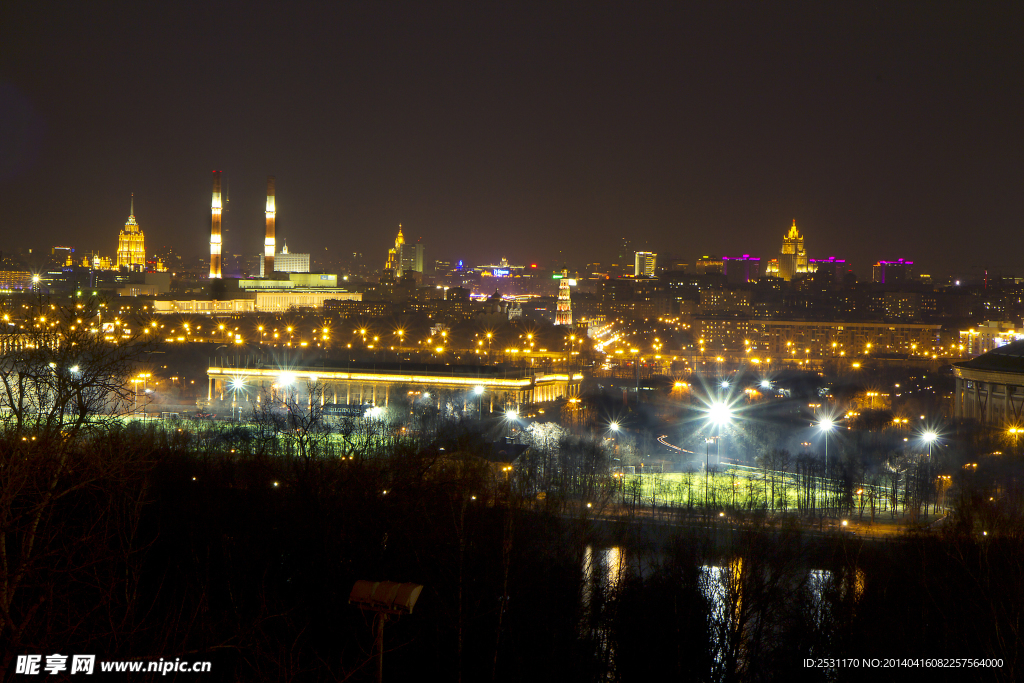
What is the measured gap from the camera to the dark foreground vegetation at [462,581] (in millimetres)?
5504

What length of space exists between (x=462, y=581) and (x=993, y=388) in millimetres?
16524

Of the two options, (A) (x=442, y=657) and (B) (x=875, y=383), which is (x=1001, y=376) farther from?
(A) (x=442, y=657)

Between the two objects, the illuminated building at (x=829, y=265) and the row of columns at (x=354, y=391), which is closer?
the row of columns at (x=354, y=391)

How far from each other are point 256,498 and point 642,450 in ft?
27.5

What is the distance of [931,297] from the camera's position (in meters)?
66.6

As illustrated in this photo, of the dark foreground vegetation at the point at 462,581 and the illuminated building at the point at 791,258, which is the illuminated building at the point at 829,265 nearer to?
the illuminated building at the point at 791,258

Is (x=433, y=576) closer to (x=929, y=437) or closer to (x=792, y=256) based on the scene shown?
(x=929, y=437)

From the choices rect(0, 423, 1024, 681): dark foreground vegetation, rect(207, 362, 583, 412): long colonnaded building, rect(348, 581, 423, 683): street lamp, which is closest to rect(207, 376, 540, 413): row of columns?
rect(207, 362, 583, 412): long colonnaded building

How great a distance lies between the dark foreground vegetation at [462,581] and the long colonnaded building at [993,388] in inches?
417

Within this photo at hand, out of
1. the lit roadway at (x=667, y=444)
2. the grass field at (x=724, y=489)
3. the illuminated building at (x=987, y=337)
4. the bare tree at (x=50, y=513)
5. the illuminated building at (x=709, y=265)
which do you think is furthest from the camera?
the illuminated building at (x=709, y=265)

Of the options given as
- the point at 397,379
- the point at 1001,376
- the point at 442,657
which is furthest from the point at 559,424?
the point at 442,657

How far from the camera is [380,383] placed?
21953 millimetres

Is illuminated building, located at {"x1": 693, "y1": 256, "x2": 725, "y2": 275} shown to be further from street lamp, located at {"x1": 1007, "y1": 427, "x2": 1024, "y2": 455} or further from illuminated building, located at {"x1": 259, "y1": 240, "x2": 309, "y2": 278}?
street lamp, located at {"x1": 1007, "y1": 427, "x2": 1024, "y2": 455}

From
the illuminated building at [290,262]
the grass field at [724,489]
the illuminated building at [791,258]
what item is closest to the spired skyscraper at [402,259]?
the illuminated building at [290,262]
